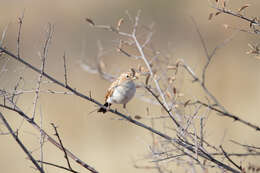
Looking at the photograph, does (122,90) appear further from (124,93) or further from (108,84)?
(108,84)

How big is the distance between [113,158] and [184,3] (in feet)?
14.1

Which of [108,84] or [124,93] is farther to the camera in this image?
[108,84]

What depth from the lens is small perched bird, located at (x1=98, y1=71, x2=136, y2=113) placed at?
16.1 ft

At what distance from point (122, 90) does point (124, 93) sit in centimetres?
5

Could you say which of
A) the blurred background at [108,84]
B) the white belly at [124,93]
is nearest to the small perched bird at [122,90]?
the white belly at [124,93]

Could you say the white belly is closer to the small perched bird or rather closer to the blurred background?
the small perched bird

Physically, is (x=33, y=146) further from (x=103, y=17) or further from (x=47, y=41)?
(x=47, y=41)

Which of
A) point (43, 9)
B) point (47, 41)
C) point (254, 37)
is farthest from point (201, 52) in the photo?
point (47, 41)

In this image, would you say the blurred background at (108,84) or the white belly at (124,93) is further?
the blurred background at (108,84)

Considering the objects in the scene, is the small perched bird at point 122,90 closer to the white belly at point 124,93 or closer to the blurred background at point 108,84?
the white belly at point 124,93

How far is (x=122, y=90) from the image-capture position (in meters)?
5.01

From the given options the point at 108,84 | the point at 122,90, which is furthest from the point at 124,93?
the point at 108,84

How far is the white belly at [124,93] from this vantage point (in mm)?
4906

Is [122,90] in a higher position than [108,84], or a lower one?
lower
